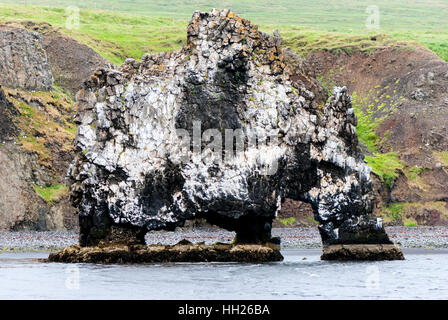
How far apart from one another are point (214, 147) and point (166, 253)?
31.1 ft

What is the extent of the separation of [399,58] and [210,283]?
13629cm

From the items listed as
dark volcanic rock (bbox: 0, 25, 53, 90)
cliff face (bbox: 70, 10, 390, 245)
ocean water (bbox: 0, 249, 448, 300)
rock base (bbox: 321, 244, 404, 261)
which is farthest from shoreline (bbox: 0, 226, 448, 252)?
dark volcanic rock (bbox: 0, 25, 53, 90)

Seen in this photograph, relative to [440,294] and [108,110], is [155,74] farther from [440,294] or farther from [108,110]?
[440,294]

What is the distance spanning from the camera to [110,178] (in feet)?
249

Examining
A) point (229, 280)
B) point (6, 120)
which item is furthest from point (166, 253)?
point (6, 120)

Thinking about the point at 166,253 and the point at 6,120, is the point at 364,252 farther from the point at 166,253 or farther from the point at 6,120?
the point at 6,120

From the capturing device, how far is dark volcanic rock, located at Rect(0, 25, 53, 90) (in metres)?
142

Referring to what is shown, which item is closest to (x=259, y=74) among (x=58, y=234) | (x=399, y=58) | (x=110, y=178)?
(x=110, y=178)

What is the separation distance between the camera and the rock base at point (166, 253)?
75250mm

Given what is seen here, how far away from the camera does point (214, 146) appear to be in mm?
→ 76188

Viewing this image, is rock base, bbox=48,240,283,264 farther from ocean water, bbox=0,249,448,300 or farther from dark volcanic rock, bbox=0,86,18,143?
dark volcanic rock, bbox=0,86,18,143

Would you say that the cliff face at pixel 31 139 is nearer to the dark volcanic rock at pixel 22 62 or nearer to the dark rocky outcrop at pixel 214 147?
the dark volcanic rock at pixel 22 62

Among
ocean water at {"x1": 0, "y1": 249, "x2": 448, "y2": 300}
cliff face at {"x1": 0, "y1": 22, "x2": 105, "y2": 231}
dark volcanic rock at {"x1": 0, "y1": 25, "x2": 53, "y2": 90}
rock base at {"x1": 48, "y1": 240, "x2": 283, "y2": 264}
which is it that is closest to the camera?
ocean water at {"x1": 0, "y1": 249, "x2": 448, "y2": 300}

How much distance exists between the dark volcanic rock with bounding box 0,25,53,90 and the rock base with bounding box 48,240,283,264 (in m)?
69.2
